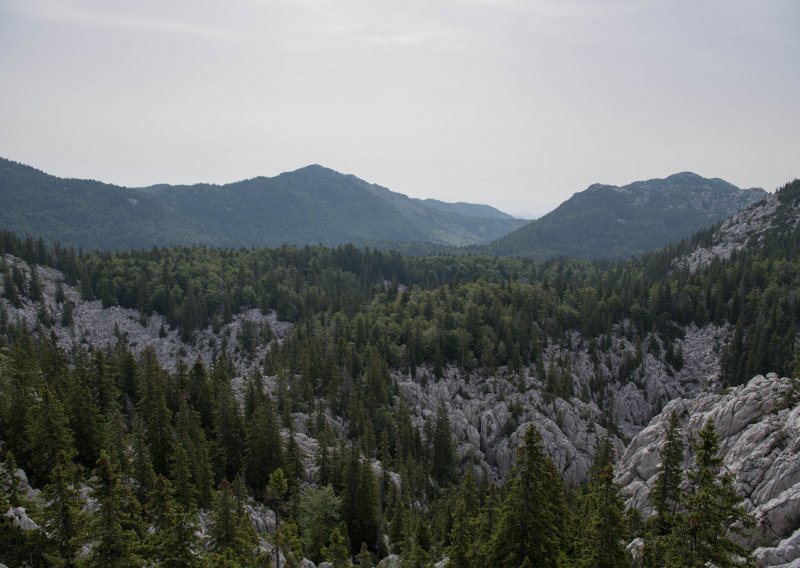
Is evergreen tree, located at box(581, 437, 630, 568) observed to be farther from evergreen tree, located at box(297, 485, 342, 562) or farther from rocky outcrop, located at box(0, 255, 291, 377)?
rocky outcrop, located at box(0, 255, 291, 377)

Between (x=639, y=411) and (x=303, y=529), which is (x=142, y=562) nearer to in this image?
(x=303, y=529)

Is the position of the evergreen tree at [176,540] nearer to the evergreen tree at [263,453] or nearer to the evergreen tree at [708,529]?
the evergreen tree at [708,529]

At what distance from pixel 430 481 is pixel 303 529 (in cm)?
3633

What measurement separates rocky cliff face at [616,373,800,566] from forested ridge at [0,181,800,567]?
463 centimetres

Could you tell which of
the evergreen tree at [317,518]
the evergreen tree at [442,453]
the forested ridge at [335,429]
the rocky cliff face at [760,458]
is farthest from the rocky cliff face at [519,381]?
the rocky cliff face at [760,458]

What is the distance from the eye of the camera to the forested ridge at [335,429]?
2909cm

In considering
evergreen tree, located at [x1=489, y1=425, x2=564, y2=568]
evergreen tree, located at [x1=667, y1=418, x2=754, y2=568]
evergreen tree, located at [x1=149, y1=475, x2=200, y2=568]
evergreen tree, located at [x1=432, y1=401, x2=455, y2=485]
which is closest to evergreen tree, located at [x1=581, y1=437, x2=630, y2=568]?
evergreen tree, located at [x1=489, y1=425, x2=564, y2=568]

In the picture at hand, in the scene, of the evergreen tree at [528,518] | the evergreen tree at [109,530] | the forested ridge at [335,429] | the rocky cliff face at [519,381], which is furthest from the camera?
the rocky cliff face at [519,381]

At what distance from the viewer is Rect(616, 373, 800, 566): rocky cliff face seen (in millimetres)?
34875

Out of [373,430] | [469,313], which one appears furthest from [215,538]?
[469,313]

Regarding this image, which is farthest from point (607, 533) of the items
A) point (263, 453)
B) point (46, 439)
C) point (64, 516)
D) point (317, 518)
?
point (263, 453)

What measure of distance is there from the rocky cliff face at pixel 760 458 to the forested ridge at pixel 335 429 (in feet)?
15.2

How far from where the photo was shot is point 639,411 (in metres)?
130

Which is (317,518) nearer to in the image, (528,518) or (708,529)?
(528,518)
